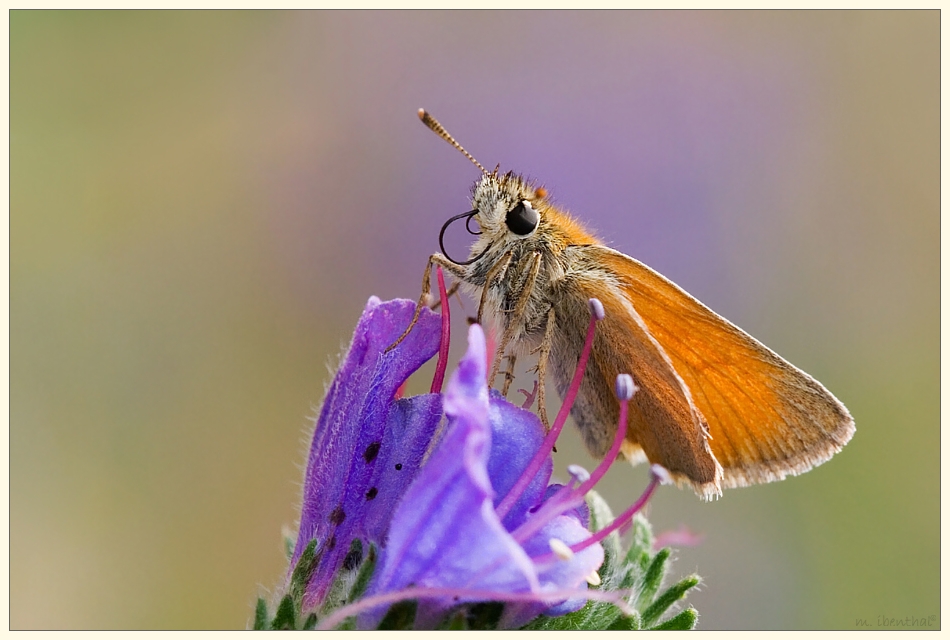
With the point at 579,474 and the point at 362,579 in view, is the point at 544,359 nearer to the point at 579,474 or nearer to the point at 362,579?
the point at 579,474

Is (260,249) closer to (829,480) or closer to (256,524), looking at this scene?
(256,524)

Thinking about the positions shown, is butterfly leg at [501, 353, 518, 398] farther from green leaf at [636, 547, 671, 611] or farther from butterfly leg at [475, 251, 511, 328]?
green leaf at [636, 547, 671, 611]

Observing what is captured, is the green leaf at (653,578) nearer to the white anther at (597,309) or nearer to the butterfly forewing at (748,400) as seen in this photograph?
the butterfly forewing at (748,400)

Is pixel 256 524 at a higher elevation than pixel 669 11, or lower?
lower

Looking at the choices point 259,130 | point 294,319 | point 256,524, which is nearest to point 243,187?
point 259,130

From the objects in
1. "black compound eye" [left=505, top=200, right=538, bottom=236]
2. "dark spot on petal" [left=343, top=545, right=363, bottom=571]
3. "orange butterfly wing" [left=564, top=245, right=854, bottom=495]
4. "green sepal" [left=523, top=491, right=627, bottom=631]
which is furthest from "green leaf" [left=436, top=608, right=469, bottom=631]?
"black compound eye" [left=505, top=200, right=538, bottom=236]

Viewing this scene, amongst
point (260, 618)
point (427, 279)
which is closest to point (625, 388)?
point (427, 279)
